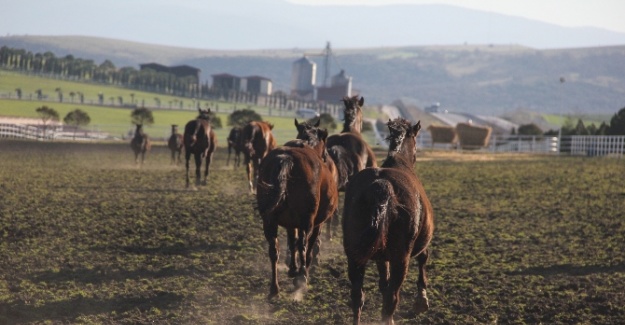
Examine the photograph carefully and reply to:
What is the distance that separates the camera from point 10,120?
194 ft

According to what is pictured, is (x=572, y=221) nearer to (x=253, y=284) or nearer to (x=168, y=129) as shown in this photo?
(x=253, y=284)

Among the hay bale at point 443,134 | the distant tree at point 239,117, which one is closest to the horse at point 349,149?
the hay bale at point 443,134

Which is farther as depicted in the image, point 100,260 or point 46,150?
point 46,150

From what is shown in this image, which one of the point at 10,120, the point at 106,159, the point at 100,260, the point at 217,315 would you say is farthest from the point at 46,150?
the point at 217,315

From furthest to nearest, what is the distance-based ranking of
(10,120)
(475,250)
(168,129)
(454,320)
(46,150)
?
(168,129) → (10,120) → (46,150) → (475,250) → (454,320)

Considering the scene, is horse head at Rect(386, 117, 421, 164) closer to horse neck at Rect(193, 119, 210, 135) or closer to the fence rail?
horse neck at Rect(193, 119, 210, 135)

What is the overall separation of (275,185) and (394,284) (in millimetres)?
2337

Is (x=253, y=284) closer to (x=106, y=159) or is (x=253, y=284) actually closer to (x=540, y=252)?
(x=540, y=252)

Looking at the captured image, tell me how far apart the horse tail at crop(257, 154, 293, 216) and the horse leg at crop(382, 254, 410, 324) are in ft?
6.85

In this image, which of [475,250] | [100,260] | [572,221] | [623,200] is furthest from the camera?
[623,200]

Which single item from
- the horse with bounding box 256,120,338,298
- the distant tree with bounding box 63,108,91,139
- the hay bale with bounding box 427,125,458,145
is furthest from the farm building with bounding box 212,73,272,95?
the horse with bounding box 256,120,338,298

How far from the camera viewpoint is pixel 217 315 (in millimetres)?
9203

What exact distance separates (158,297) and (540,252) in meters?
6.69

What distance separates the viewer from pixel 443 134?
6025 centimetres
